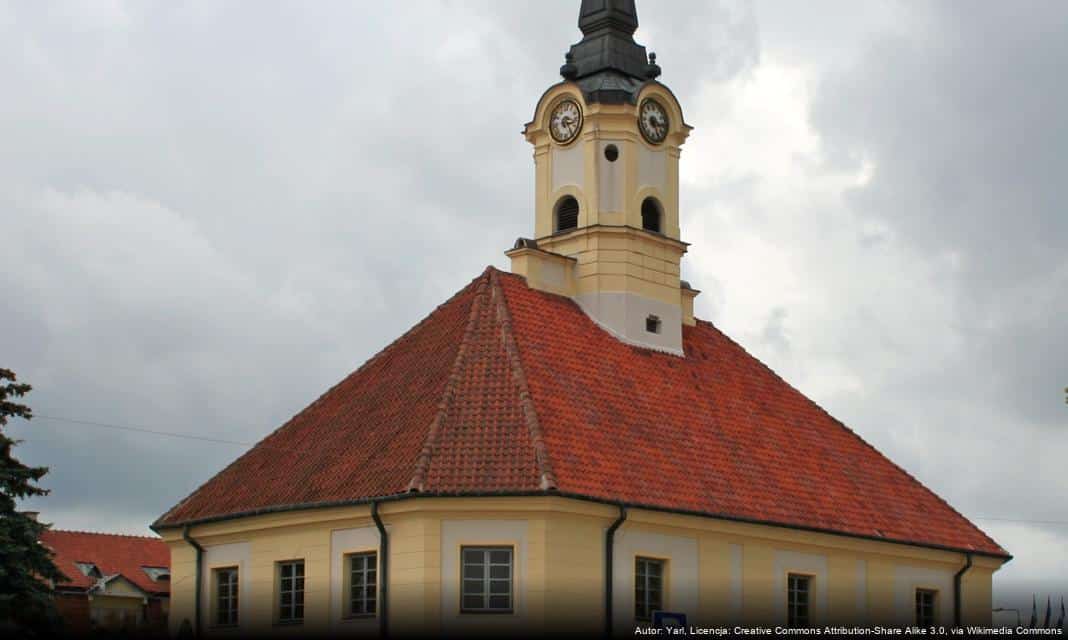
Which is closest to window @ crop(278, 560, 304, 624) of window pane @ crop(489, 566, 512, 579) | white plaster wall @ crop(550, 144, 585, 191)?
window pane @ crop(489, 566, 512, 579)

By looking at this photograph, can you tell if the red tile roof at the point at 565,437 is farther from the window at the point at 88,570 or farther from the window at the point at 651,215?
the window at the point at 88,570

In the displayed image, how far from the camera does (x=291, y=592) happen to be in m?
39.7

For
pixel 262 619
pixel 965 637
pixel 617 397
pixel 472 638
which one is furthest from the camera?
pixel 965 637

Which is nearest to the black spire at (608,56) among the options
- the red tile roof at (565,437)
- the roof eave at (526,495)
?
the red tile roof at (565,437)

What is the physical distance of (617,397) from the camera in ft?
140

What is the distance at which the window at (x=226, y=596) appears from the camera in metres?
41.2

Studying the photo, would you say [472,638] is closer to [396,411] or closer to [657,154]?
[396,411]

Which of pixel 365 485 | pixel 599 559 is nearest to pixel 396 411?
pixel 365 485

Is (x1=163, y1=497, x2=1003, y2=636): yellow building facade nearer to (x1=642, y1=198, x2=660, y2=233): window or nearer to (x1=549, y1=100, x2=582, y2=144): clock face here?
(x1=642, y1=198, x2=660, y2=233): window

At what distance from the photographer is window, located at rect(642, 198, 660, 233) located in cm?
4809

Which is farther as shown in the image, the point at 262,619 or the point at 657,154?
the point at 657,154

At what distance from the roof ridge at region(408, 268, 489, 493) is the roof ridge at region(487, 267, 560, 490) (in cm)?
37

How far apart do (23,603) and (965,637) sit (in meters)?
23.0

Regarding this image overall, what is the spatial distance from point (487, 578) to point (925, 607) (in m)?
14.5
